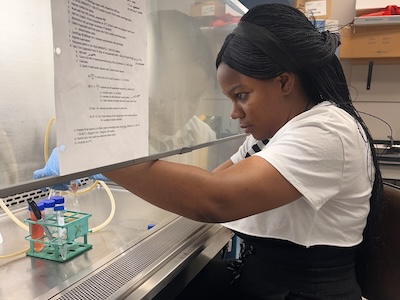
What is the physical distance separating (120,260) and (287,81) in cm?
60

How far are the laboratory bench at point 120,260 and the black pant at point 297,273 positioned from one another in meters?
0.16

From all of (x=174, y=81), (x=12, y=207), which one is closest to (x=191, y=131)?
(x=174, y=81)

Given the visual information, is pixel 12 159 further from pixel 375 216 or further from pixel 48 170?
pixel 375 216

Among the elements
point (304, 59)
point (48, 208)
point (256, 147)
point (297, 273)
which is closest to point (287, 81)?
point (304, 59)

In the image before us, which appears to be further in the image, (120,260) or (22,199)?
(22,199)

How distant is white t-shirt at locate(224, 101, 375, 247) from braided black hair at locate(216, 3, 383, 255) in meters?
0.06

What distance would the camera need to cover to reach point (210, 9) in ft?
4.27

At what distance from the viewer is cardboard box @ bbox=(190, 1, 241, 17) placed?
1.21 m

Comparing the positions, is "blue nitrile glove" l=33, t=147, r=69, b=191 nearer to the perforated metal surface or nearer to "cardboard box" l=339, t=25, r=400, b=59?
the perforated metal surface

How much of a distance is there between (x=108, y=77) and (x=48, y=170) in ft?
0.59

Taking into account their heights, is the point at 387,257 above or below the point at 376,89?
below

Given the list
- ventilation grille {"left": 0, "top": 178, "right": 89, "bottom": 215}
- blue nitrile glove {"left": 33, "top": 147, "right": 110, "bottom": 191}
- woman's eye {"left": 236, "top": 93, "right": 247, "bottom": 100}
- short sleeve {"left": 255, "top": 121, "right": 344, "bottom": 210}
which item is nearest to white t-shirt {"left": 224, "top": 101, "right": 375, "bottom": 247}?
short sleeve {"left": 255, "top": 121, "right": 344, "bottom": 210}

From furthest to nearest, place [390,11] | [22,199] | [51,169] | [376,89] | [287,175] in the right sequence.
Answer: [376,89]
[390,11]
[22,199]
[287,175]
[51,169]

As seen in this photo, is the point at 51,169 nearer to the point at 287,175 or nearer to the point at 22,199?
the point at 287,175
